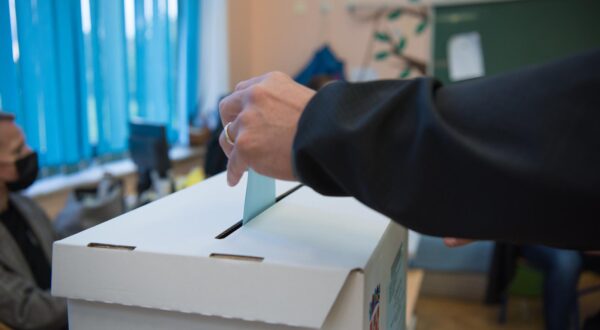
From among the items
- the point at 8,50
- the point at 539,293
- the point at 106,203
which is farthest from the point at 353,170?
the point at 539,293

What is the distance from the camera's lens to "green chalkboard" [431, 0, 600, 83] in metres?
3.48

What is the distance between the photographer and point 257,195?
2.10 feet

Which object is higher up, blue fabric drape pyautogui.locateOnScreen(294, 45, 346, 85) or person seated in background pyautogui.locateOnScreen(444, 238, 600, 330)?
blue fabric drape pyautogui.locateOnScreen(294, 45, 346, 85)

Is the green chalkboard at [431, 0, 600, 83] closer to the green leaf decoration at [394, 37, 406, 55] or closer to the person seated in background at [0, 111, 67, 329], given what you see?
the green leaf decoration at [394, 37, 406, 55]

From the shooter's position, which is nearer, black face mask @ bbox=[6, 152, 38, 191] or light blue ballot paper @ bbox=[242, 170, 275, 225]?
light blue ballot paper @ bbox=[242, 170, 275, 225]

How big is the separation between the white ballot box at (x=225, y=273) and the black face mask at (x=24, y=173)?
1.28 meters

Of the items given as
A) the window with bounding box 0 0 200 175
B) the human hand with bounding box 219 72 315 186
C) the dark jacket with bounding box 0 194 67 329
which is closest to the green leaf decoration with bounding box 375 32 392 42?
the window with bounding box 0 0 200 175

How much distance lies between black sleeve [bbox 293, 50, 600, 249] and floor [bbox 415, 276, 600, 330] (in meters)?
2.52

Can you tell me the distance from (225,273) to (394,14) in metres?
3.76

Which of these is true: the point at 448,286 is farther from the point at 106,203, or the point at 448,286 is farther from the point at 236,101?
the point at 236,101

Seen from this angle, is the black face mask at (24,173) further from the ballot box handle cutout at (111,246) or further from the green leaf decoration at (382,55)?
the green leaf decoration at (382,55)

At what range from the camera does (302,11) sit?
4.17 meters

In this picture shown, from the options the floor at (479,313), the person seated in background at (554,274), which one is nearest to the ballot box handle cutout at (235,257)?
the person seated in background at (554,274)

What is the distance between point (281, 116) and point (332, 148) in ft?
0.28
